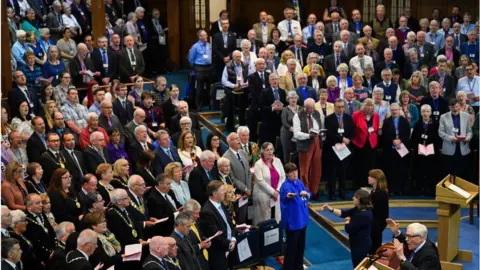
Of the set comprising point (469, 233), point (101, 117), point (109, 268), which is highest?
point (101, 117)

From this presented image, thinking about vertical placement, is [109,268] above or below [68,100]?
below

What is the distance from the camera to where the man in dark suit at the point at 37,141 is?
407 inches

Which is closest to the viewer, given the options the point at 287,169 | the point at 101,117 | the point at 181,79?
the point at 287,169

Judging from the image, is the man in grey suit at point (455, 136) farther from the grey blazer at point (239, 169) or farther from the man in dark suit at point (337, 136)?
the grey blazer at point (239, 169)

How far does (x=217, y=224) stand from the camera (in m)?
8.84

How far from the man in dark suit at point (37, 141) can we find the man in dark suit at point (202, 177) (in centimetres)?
193

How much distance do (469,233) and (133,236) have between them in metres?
4.97

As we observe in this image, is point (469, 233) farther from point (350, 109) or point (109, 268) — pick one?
point (109, 268)

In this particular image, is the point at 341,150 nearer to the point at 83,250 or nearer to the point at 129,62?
the point at 129,62

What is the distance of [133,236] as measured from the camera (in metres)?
8.48

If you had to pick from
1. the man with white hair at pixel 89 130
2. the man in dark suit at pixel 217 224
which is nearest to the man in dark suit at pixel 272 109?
the man with white hair at pixel 89 130

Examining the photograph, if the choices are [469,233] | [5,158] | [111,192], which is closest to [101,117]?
[5,158]

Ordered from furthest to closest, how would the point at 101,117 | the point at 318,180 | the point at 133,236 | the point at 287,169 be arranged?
1. the point at 318,180
2. the point at 101,117
3. the point at 287,169
4. the point at 133,236

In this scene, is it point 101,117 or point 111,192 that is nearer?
point 111,192
